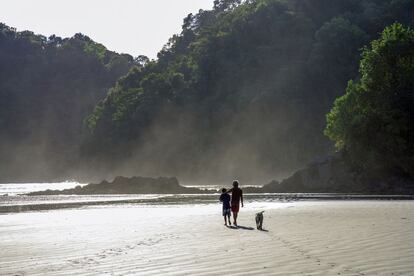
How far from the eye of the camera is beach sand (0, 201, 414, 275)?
11.4 metres

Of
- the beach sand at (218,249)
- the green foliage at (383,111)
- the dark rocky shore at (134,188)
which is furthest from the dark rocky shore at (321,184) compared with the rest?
the beach sand at (218,249)

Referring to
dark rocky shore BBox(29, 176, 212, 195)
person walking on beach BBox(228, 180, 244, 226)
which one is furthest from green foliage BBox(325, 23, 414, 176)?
person walking on beach BBox(228, 180, 244, 226)

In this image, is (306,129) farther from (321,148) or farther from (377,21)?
(377,21)

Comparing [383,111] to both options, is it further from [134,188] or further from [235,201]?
[235,201]

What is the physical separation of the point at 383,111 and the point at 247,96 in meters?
60.3

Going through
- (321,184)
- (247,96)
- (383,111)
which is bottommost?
(321,184)

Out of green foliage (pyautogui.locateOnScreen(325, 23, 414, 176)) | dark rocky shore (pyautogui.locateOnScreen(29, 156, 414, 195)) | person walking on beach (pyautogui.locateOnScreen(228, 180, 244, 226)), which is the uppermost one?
green foliage (pyautogui.locateOnScreen(325, 23, 414, 176))

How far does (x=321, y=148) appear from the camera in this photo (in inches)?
4085

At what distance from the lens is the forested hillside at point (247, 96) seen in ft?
355

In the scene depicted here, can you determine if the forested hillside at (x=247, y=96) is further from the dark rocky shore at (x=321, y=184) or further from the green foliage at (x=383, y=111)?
the dark rocky shore at (x=321, y=184)

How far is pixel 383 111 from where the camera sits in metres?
60.0

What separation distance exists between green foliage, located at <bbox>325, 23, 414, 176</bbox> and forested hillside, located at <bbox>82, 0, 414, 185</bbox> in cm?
3480

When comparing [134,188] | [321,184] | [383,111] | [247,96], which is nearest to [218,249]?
[383,111]

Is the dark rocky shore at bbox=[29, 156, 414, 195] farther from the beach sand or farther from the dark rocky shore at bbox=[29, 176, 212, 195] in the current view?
the beach sand
